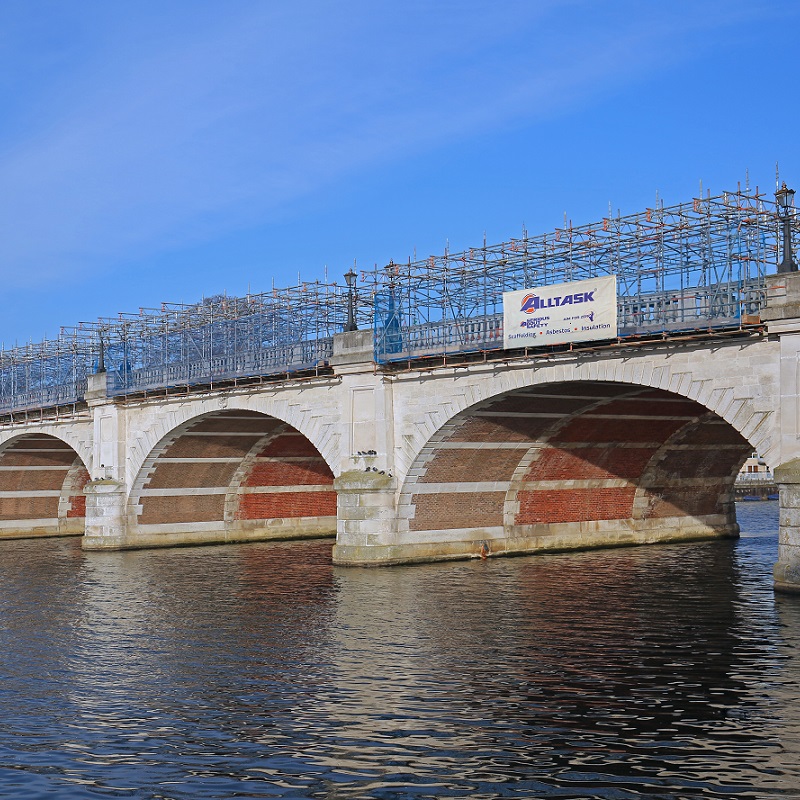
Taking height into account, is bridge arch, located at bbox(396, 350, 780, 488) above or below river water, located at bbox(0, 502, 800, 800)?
above

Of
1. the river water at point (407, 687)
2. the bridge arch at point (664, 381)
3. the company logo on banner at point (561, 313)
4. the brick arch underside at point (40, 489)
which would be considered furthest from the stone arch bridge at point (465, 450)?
the brick arch underside at point (40, 489)

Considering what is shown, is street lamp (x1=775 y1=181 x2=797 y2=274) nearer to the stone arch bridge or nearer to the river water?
the stone arch bridge

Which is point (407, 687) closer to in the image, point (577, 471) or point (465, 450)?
point (465, 450)

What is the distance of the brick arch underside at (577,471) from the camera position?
132 ft

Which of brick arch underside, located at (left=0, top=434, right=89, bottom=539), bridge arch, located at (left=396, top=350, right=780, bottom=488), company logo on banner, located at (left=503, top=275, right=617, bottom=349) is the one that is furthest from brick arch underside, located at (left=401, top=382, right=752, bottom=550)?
brick arch underside, located at (left=0, top=434, right=89, bottom=539)

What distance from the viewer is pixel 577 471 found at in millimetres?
45625

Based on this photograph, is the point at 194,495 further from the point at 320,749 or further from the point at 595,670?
the point at 320,749

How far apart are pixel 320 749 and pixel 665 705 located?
6.20m

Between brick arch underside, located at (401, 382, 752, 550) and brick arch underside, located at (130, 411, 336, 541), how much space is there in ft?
42.9

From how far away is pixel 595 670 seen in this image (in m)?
22.0

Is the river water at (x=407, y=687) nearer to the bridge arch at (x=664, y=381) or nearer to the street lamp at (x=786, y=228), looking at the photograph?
the bridge arch at (x=664, y=381)

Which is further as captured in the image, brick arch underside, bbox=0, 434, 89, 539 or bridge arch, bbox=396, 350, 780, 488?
brick arch underside, bbox=0, 434, 89, 539

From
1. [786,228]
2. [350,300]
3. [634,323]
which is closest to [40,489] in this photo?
[350,300]

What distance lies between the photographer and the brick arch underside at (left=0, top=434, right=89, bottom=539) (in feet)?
223
